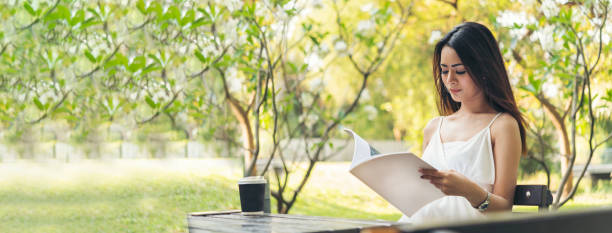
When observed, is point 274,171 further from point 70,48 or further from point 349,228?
point 349,228

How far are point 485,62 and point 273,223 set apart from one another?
790 mm

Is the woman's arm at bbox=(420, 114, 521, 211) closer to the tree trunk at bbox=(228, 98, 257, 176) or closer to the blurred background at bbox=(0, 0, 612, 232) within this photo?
the blurred background at bbox=(0, 0, 612, 232)

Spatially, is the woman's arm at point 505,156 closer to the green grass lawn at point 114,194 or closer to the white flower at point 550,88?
the green grass lawn at point 114,194

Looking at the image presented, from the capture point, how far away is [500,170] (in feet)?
5.72

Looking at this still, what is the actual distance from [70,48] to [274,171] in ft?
5.93

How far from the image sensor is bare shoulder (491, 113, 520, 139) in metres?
1.77

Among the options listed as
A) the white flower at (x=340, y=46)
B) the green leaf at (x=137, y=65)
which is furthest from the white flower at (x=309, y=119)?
the green leaf at (x=137, y=65)

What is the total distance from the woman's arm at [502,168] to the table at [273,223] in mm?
272

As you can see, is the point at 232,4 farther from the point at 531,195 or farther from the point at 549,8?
the point at 531,195

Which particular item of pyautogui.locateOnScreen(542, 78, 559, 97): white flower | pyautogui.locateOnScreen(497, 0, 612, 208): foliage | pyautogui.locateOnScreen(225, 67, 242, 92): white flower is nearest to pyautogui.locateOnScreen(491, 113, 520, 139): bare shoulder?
pyautogui.locateOnScreen(497, 0, 612, 208): foliage

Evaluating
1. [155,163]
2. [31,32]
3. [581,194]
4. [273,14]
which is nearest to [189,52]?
[273,14]

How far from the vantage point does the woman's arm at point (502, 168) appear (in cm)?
158

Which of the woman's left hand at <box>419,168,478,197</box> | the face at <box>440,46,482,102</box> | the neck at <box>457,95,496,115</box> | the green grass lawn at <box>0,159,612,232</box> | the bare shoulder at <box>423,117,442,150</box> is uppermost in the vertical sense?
the face at <box>440,46,482,102</box>

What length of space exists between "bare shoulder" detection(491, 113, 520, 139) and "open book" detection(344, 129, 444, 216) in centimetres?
37
